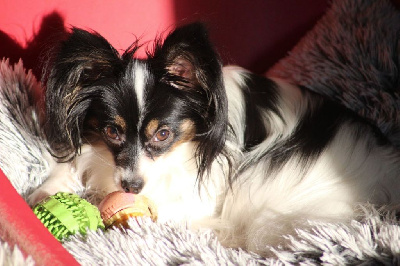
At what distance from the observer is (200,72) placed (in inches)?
69.9

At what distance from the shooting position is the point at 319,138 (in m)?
2.03

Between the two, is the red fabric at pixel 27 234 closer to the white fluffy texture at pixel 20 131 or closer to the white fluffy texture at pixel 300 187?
the white fluffy texture at pixel 20 131

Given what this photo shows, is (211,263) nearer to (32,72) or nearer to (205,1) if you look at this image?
(32,72)

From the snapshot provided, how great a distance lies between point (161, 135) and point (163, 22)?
935 mm

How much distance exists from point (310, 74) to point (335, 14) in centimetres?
41

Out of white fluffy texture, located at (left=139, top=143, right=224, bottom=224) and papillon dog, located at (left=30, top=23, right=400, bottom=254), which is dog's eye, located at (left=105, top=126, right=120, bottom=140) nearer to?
papillon dog, located at (left=30, top=23, right=400, bottom=254)

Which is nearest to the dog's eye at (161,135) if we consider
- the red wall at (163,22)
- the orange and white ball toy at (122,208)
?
the orange and white ball toy at (122,208)

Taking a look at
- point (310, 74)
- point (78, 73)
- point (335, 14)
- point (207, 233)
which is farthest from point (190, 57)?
point (335, 14)

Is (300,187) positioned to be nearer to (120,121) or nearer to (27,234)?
(120,121)

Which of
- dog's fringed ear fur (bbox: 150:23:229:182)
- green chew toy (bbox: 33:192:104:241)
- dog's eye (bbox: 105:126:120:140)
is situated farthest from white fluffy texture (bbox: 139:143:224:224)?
green chew toy (bbox: 33:192:104:241)

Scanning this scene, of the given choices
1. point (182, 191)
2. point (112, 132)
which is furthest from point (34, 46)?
point (182, 191)

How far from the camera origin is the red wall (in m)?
2.31

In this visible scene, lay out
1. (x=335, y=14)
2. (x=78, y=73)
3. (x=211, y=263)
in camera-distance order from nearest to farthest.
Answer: (x=211, y=263) < (x=78, y=73) < (x=335, y=14)

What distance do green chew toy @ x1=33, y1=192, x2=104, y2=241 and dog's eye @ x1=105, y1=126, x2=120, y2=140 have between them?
278mm
